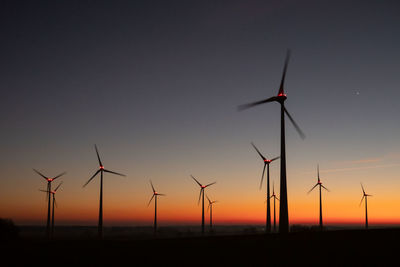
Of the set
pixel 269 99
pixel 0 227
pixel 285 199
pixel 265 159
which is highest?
pixel 269 99

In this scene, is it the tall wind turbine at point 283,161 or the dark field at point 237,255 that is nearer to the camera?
the dark field at point 237,255

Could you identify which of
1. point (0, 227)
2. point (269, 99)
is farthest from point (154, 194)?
point (269, 99)

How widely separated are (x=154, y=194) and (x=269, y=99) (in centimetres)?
8388

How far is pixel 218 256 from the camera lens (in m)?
32.2

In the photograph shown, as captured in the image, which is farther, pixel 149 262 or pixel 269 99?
pixel 269 99

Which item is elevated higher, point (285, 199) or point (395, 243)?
point (285, 199)

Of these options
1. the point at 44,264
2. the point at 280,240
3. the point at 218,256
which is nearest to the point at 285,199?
the point at 280,240

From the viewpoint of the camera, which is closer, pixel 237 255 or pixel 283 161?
pixel 237 255

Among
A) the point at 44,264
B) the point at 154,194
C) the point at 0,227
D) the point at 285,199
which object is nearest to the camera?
the point at 44,264

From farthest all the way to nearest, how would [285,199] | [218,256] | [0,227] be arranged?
1. [0,227]
2. [285,199]
3. [218,256]

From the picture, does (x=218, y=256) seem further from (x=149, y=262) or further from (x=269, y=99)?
(x=269, y=99)

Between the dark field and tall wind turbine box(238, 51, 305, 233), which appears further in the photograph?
tall wind turbine box(238, 51, 305, 233)

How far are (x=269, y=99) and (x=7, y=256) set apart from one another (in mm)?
41108

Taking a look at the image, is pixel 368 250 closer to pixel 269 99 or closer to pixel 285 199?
pixel 285 199
